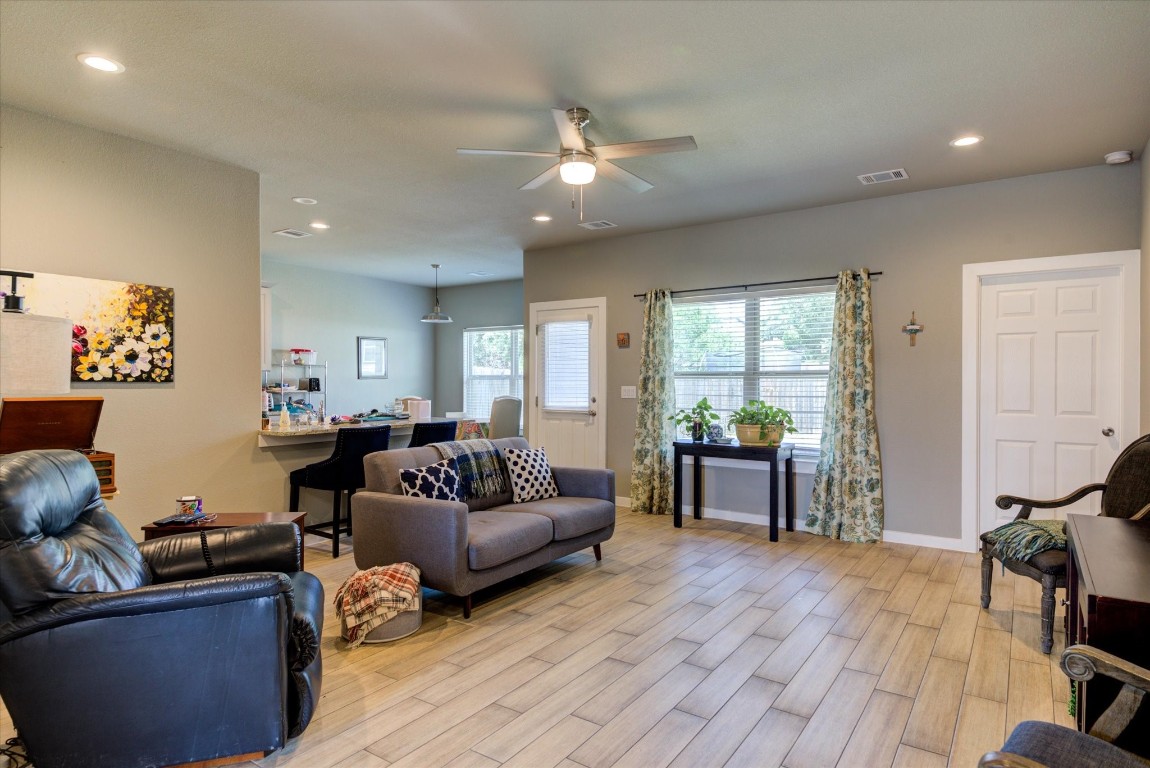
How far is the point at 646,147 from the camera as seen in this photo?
3.14 m

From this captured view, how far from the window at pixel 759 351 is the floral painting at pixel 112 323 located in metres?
4.11

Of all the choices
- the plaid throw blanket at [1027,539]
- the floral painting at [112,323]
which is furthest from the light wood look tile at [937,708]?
the floral painting at [112,323]

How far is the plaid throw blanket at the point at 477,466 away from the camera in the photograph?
3.96 meters

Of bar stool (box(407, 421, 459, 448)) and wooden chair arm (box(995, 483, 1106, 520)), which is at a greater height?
bar stool (box(407, 421, 459, 448))

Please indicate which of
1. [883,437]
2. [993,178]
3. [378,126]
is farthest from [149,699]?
[993,178]

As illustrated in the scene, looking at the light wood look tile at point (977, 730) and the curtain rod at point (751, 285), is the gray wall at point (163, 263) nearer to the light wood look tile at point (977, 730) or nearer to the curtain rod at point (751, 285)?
the curtain rod at point (751, 285)

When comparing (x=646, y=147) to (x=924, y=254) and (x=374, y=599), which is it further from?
(x=924, y=254)

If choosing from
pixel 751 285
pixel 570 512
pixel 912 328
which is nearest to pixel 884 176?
pixel 912 328

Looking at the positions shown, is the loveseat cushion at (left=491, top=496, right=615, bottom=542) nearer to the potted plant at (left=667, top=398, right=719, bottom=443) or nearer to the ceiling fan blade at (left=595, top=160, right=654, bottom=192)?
the potted plant at (left=667, top=398, right=719, bottom=443)

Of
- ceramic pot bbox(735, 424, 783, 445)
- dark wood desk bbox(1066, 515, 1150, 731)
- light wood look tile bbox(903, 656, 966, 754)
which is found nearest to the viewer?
dark wood desk bbox(1066, 515, 1150, 731)

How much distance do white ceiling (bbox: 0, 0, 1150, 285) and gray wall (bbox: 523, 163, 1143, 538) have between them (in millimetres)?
214

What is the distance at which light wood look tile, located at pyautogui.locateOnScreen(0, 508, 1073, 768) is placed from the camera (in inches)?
84.5

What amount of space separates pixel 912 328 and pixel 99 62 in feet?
17.0

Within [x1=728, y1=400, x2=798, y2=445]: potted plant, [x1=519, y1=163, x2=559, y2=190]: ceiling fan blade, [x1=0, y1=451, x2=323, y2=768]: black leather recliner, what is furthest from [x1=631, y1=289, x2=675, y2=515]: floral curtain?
[x1=0, y1=451, x2=323, y2=768]: black leather recliner
